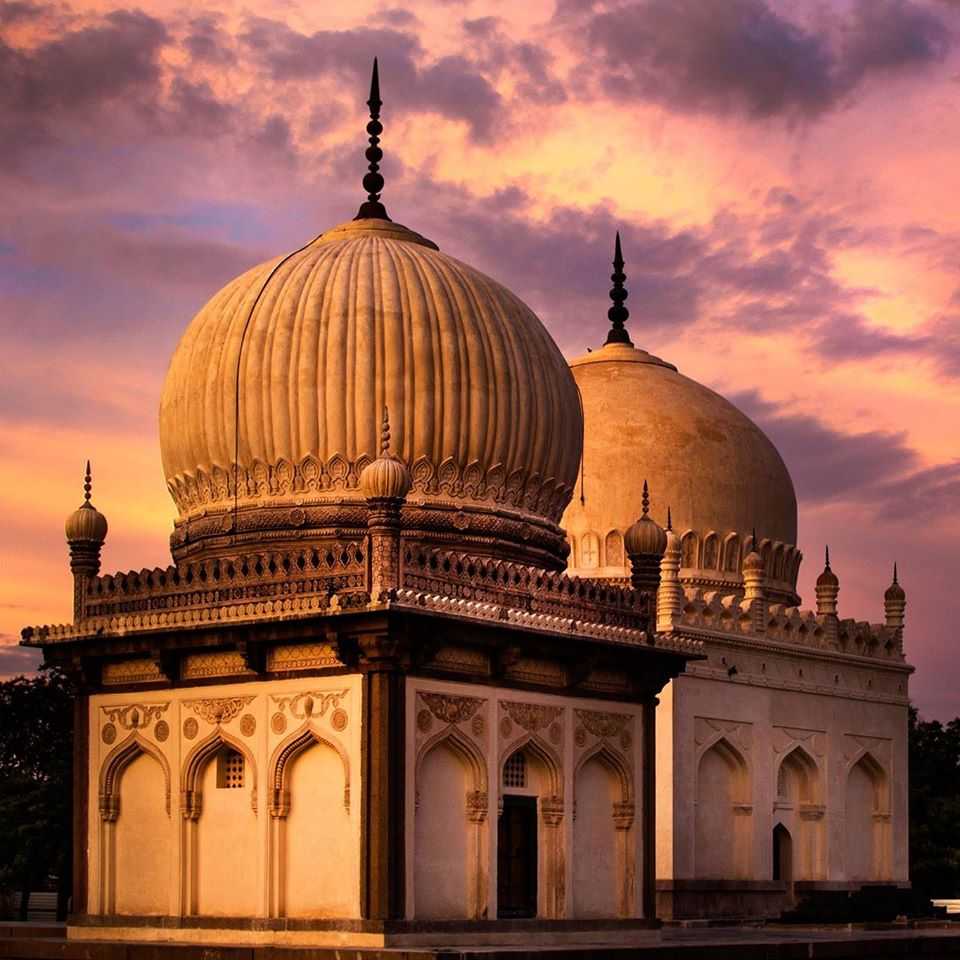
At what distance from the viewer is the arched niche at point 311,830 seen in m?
22.0

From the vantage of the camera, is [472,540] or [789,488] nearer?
[472,540]

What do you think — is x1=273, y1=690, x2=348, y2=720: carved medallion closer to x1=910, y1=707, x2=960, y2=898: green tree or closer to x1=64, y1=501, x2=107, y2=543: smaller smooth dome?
x1=64, y1=501, x2=107, y2=543: smaller smooth dome

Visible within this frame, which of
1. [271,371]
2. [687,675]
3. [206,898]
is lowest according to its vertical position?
[206,898]

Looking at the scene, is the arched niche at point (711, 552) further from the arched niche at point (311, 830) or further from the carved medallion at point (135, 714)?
the arched niche at point (311, 830)

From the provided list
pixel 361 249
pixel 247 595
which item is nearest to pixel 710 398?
pixel 361 249

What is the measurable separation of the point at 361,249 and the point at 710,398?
55.0 ft

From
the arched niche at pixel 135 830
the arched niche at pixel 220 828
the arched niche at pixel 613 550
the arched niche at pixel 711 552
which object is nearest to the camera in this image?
the arched niche at pixel 220 828

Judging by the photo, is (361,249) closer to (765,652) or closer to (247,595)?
(247,595)

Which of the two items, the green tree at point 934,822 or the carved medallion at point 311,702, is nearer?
the carved medallion at point 311,702

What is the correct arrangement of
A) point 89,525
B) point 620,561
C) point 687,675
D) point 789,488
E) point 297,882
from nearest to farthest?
point 297,882 < point 89,525 < point 687,675 < point 620,561 < point 789,488

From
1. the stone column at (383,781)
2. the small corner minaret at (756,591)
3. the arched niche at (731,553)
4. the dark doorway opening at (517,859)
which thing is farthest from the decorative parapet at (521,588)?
the arched niche at (731,553)

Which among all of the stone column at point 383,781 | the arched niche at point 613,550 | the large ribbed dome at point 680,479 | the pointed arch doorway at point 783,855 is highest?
the large ribbed dome at point 680,479

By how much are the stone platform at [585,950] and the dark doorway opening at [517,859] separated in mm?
882

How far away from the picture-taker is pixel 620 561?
39312mm
